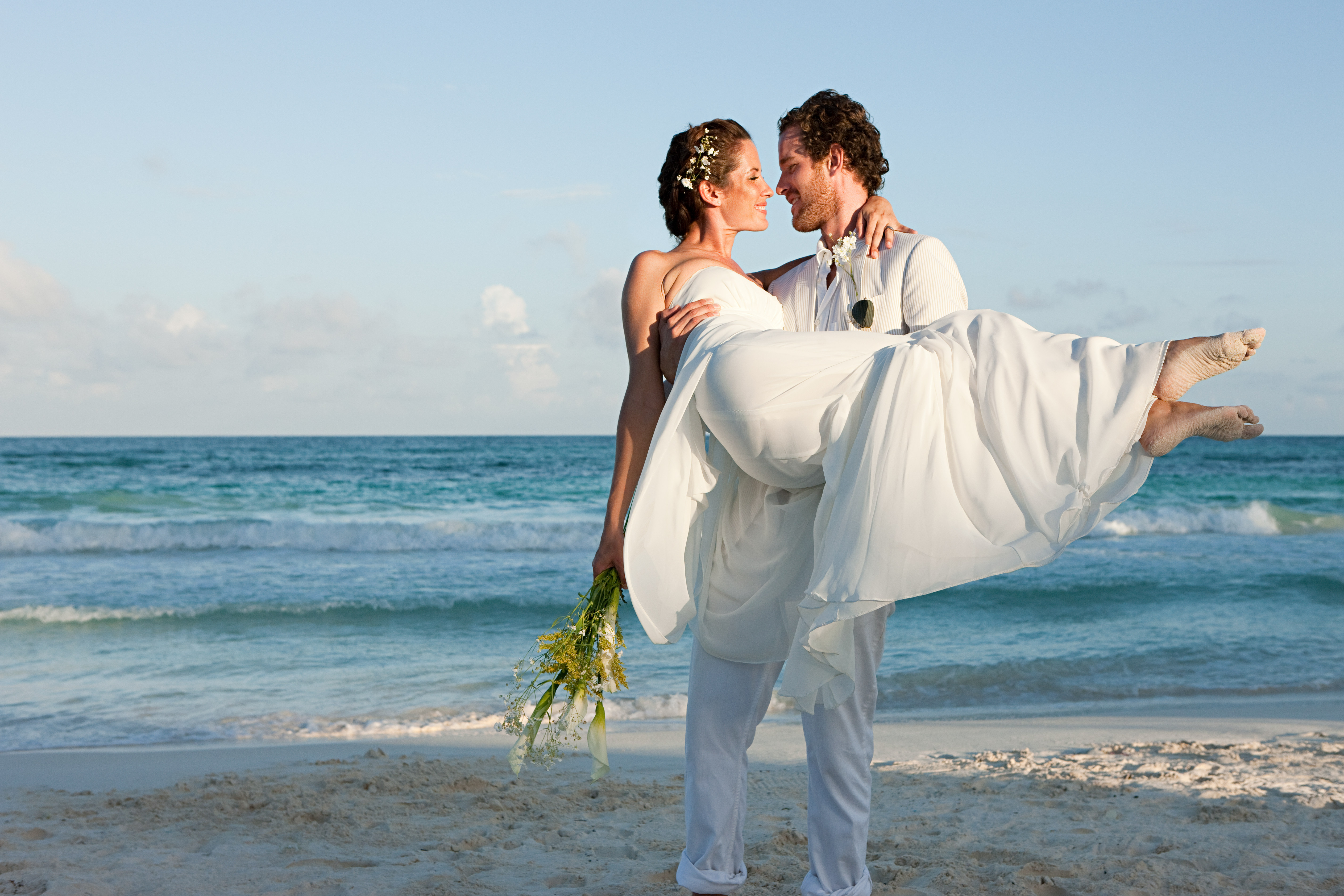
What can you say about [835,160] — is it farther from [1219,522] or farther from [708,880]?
[1219,522]

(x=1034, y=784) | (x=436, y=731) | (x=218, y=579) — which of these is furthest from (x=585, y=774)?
(x=218, y=579)

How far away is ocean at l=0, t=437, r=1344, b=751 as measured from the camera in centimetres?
602

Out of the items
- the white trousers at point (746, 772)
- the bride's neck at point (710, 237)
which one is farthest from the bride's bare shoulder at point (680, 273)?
the white trousers at point (746, 772)

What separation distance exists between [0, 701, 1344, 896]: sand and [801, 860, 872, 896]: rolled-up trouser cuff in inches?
24.5

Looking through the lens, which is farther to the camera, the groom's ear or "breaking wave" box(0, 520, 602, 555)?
"breaking wave" box(0, 520, 602, 555)

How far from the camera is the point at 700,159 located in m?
2.70

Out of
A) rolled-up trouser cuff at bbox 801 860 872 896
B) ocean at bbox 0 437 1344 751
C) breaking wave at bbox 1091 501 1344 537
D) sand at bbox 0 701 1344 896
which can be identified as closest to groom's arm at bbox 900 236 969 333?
rolled-up trouser cuff at bbox 801 860 872 896

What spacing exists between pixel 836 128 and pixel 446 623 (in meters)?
6.93

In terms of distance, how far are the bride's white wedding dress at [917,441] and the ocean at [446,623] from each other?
3.93 metres

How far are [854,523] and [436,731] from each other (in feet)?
13.3

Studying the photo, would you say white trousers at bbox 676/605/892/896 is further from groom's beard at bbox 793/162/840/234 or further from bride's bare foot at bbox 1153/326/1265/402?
groom's beard at bbox 793/162/840/234

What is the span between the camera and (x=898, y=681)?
6.54 metres

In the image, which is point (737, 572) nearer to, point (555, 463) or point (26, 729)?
point (26, 729)

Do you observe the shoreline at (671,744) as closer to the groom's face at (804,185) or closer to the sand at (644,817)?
the sand at (644,817)
